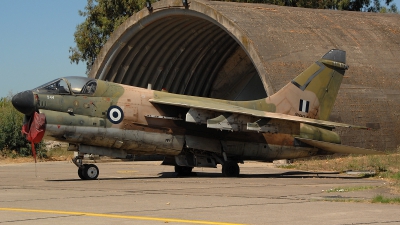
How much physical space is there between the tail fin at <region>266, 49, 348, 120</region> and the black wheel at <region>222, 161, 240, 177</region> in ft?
8.52

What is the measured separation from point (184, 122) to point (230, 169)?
6.75ft

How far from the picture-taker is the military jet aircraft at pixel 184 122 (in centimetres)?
1808

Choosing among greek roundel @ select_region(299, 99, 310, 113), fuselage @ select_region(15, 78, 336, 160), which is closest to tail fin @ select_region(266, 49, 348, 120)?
greek roundel @ select_region(299, 99, 310, 113)

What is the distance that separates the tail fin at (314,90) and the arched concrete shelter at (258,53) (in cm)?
296

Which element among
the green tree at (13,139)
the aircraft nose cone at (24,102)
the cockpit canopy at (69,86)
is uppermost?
the cockpit canopy at (69,86)

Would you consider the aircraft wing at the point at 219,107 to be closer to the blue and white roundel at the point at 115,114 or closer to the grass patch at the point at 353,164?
the blue and white roundel at the point at 115,114

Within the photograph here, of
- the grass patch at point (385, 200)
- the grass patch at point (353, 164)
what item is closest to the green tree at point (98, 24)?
the grass patch at point (353, 164)

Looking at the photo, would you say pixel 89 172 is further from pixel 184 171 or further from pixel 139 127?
pixel 184 171

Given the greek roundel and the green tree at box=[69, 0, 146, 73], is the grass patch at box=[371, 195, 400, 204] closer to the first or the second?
the greek roundel

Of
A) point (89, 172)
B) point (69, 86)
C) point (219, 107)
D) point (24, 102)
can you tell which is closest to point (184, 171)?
point (219, 107)

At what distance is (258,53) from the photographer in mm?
25625

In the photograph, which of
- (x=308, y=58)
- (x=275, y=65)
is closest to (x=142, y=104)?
(x=275, y=65)

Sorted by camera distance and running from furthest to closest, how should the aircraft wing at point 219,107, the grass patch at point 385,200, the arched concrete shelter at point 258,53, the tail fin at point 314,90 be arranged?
the arched concrete shelter at point 258,53 → the tail fin at point 314,90 → the aircraft wing at point 219,107 → the grass patch at point 385,200

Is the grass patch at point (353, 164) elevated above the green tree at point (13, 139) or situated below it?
below
